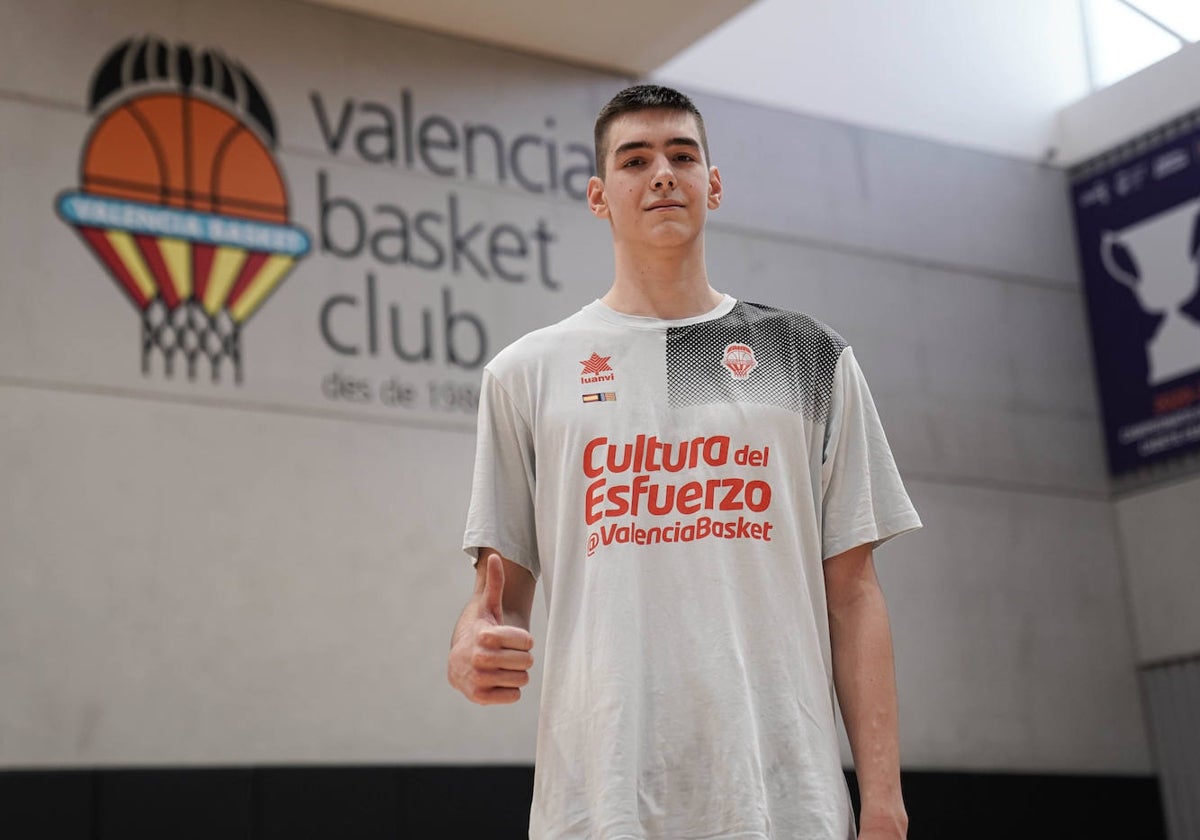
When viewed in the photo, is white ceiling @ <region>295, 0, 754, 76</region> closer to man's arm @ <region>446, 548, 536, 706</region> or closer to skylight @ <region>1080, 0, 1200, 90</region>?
skylight @ <region>1080, 0, 1200, 90</region>

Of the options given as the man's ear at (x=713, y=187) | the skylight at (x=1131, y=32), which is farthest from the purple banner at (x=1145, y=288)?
the man's ear at (x=713, y=187)

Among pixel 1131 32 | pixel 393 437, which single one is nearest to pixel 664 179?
pixel 393 437

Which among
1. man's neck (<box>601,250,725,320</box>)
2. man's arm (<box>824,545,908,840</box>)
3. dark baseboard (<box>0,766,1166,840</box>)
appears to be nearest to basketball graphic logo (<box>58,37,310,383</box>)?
dark baseboard (<box>0,766,1166,840</box>)

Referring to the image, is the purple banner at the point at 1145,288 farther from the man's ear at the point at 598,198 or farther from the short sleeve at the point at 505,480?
the short sleeve at the point at 505,480

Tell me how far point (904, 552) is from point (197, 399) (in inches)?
156

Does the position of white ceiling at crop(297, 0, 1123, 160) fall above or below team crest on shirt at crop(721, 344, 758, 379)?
above

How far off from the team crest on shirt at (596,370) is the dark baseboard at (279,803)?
4.75 m

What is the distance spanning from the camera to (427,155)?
26.3 feet

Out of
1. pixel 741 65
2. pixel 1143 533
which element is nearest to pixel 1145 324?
pixel 1143 533

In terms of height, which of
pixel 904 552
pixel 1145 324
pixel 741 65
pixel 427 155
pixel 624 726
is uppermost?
pixel 741 65

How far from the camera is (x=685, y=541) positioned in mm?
2342

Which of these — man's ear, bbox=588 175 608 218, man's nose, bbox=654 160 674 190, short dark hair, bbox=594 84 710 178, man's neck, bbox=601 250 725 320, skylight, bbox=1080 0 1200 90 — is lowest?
man's neck, bbox=601 250 725 320

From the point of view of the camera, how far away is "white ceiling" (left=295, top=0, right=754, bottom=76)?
804 cm

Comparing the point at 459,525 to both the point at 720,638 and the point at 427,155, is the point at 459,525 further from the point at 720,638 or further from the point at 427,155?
the point at 720,638
